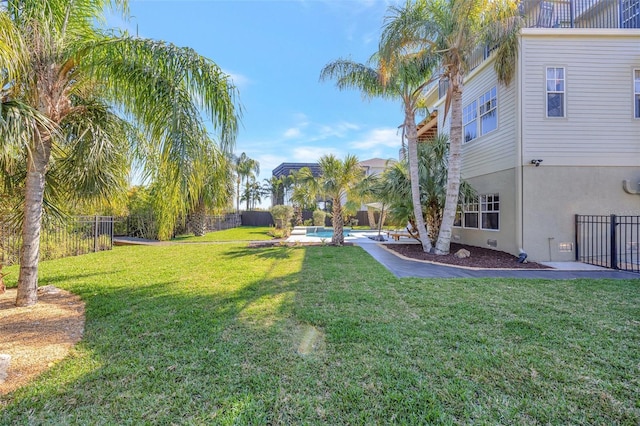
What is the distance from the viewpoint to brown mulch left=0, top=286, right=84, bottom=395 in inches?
116

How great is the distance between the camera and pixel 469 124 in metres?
12.2

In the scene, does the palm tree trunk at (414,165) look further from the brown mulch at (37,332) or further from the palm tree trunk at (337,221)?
the brown mulch at (37,332)

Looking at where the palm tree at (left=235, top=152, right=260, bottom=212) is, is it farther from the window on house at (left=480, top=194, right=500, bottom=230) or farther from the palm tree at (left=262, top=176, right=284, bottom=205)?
the window on house at (left=480, top=194, right=500, bottom=230)

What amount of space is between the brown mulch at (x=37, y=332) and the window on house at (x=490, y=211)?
11.6 m

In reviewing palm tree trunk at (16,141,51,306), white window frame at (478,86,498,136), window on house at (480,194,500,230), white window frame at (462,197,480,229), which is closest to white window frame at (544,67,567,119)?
white window frame at (478,86,498,136)

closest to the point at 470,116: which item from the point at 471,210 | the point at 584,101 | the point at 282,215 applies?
the point at 584,101

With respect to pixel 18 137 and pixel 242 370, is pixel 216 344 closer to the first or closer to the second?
pixel 242 370

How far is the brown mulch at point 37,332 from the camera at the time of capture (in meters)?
2.94

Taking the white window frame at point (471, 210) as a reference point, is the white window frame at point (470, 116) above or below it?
above

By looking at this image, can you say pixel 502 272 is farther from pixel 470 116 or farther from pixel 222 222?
pixel 222 222

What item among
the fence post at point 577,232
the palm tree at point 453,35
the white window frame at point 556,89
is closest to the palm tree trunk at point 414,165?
the palm tree at point 453,35

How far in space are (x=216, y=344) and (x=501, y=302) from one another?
4.67 metres

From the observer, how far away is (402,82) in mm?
9797

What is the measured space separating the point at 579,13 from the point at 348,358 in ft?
43.9
